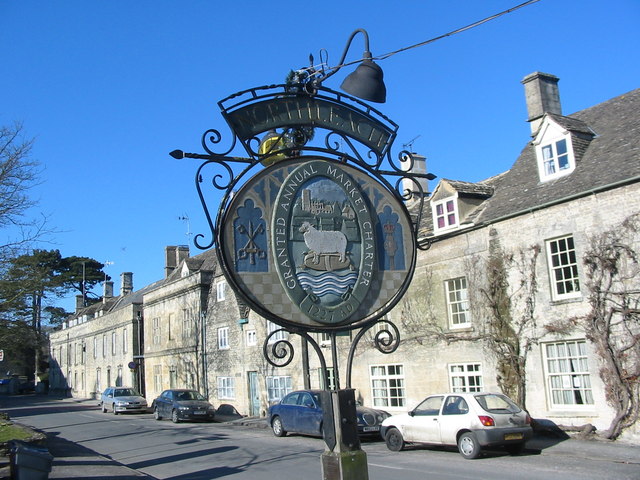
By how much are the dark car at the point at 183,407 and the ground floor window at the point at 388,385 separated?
9.24 m

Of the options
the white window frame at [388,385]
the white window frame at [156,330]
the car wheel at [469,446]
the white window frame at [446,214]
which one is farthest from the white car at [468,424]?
the white window frame at [156,330]

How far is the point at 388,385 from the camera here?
22828 millimetres

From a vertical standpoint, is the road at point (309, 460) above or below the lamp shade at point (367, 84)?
below

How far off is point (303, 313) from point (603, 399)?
14.2 meters

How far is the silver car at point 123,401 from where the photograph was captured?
117ft

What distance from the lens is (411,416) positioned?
619 inches

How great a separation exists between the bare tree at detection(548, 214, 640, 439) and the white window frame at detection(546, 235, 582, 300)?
61 cm

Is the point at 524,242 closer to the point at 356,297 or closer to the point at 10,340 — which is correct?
the point at 356,297

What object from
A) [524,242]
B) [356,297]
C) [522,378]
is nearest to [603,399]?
[522,378]

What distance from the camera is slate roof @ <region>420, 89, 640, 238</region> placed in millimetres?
16781

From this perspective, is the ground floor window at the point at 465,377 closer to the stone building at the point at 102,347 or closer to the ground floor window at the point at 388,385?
the ground floor window at the point at 388,385

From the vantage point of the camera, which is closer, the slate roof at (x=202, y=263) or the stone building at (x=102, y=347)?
the slate roof at (x=202, y=263)

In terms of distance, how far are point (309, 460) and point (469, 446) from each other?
3.76 meters

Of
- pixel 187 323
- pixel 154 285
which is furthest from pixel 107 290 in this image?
pixel 187 323
